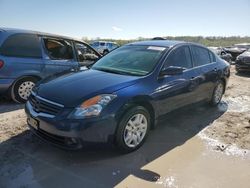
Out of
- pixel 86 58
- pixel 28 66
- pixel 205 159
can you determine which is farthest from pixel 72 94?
pixel 86 58

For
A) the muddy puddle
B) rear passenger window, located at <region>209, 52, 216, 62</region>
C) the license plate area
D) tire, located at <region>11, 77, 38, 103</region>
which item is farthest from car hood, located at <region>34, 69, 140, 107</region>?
rear passenger window, located at <region>209, 52, 216, 62</region>

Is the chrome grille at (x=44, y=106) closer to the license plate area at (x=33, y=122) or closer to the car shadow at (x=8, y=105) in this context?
the license plate area at (x=33, y=122)

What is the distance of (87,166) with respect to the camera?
3.66m

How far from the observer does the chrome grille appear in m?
3.61

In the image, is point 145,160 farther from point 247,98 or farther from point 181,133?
point 247,98

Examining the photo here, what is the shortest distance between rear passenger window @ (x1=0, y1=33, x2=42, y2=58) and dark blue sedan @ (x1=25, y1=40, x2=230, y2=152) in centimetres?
207

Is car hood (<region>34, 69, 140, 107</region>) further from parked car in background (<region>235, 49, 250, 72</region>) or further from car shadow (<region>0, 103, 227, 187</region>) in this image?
parked car in background (<region>235, 49, 250, 72</region>)

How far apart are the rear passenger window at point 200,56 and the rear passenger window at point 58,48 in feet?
10.4

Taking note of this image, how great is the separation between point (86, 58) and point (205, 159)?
4495 millimetres

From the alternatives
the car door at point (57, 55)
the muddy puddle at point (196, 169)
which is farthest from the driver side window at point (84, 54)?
the muddy puddle at point (196, 169)

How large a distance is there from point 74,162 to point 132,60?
6.61 feet

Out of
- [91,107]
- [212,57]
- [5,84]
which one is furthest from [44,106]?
[212,57]

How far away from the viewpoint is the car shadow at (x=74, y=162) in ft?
10.9

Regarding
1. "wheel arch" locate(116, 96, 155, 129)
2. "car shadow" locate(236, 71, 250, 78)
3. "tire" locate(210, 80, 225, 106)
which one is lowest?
"car shadow" locate(236, 71, 250, 78)
